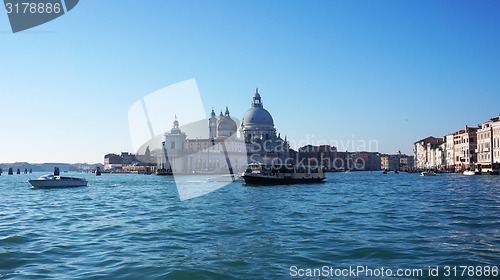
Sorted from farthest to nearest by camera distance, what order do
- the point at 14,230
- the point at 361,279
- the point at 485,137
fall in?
the point at 485,137 → the point at 14,230 → the point at 361,279

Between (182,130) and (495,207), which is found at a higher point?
(182,130)

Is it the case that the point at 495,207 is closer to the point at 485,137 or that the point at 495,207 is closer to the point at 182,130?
the point at 485,137

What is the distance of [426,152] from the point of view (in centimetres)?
10438

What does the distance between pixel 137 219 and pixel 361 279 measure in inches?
344

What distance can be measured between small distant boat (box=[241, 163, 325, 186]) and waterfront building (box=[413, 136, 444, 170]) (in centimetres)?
5479

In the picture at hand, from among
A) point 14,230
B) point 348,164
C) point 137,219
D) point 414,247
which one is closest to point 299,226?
point 414,247

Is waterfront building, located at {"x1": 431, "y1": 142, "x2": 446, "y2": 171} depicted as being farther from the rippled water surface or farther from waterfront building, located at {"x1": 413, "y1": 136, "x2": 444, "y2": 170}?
the rippled water surface

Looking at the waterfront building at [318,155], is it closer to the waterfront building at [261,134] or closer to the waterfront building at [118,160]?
the waterfront building at [261,134]

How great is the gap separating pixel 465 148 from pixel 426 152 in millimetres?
28987

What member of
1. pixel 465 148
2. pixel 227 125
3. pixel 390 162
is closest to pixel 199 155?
pixel 227 125

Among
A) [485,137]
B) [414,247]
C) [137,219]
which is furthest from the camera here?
[485,137]

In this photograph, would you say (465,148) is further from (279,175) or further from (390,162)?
(390,162)

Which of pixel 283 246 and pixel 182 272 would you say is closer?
pixel 182 272

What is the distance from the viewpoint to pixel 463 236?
1029cm
